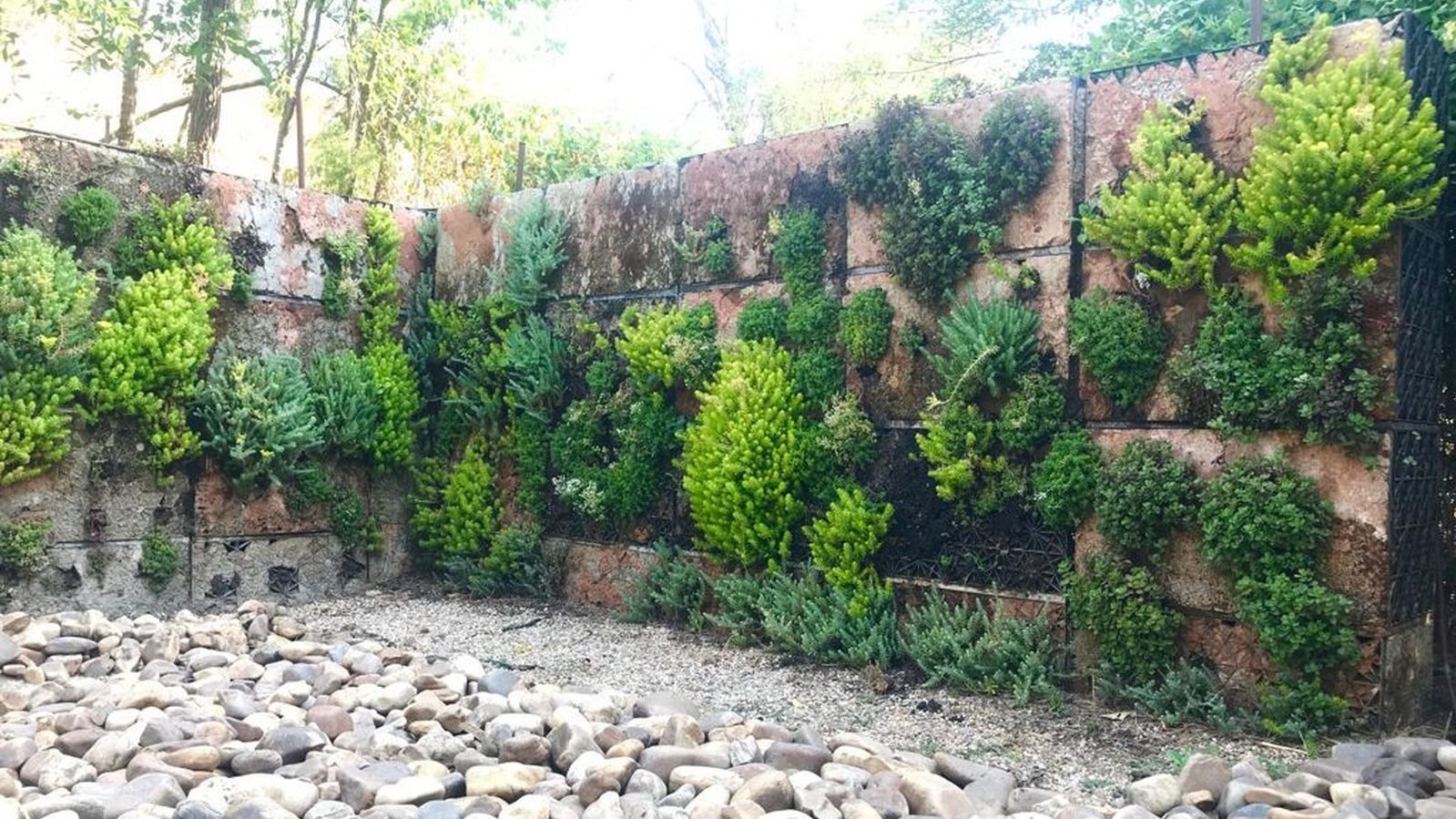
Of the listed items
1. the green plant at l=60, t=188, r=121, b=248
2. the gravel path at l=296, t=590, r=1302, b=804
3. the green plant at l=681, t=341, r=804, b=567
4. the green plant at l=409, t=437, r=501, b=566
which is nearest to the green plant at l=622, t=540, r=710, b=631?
the gravel path at l=296, t=590, r=1302, b=804

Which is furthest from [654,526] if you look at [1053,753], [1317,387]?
[1317,387]

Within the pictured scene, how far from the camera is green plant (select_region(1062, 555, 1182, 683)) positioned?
5152 mm

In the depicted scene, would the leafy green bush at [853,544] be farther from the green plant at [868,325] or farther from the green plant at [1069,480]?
the green plant at [1069,480]

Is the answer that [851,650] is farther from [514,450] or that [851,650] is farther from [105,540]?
[105,540]

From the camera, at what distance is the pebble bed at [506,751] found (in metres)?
3.72

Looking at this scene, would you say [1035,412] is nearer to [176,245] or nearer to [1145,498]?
[1145,498]

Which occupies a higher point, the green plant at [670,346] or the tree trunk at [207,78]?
the tree trunk at [207,78]

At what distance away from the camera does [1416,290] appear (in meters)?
4.96

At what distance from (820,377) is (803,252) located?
81 centimetres

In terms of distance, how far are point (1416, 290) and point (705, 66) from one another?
48.2ft

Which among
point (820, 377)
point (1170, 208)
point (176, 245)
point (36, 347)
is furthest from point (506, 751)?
point (176, 245)

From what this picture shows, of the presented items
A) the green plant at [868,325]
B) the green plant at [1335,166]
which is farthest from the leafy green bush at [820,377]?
the green plant at [1335,166]

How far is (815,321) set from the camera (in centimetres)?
663

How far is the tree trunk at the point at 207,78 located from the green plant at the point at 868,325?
5.84 metres
